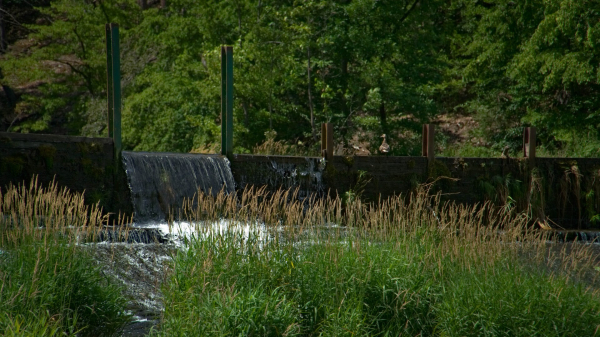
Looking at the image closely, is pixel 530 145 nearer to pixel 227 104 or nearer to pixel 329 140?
pixel 329 140

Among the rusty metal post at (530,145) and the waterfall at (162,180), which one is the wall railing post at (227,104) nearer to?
the waterfall at (162,180)

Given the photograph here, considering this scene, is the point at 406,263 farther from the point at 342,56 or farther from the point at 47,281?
the point at 342,56

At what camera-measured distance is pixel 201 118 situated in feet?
59.5

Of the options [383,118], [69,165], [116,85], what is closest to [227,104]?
[116,85]

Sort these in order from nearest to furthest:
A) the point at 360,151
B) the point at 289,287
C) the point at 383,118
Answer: the point at 289,287
the point at 360,151
the point at 383,118

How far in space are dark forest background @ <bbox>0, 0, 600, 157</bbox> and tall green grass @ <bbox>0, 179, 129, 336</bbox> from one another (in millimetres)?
10207

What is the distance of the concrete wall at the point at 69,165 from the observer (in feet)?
32.0

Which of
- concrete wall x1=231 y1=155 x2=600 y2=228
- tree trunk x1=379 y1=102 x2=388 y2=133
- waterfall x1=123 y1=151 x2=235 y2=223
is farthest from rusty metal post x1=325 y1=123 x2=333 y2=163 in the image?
tree trunk x1=379 y1=102 x2=388 y2=133

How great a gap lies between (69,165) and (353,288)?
6.11 metres

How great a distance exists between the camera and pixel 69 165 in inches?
410

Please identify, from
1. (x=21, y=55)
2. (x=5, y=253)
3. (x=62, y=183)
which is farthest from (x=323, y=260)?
(x=21, y=55)

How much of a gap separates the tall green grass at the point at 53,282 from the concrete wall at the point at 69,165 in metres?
3.74

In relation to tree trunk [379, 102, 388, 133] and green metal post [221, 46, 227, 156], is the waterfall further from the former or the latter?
tree trunk [379, 102, 388, 133]

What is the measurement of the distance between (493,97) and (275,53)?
839 cm
